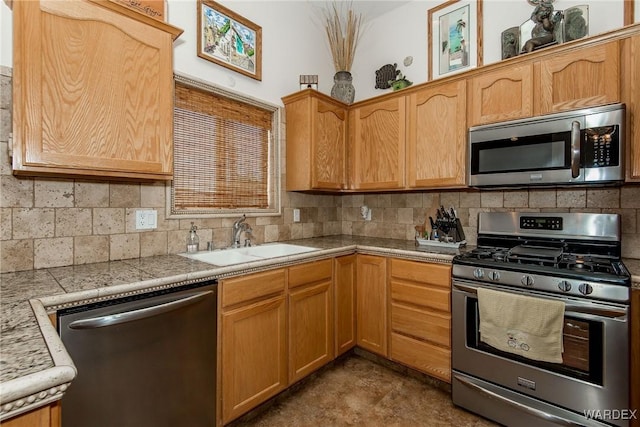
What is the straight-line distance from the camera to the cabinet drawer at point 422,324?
2.05 m

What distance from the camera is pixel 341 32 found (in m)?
3.00

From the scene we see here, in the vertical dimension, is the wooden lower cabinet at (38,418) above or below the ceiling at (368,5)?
below

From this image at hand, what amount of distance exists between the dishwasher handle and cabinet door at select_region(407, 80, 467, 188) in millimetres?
1792

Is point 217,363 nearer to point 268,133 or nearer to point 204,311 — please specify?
point 204,311

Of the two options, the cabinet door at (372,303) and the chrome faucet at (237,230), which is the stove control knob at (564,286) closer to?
the cabinet door at (372,303)

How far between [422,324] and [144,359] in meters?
1.68

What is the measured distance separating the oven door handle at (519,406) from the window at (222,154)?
6.04 feet

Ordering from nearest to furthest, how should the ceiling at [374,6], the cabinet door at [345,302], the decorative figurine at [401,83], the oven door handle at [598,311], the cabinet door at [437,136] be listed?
1. the oven door handle at [598,311]
2. the cabinet door at [437,136]
3. the cabinet door at [345,302]
4. the decorative figurine at [401,83]
5. the ceiling at [374,6]

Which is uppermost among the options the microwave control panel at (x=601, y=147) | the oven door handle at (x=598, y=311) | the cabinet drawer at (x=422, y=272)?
the microwave control panel at (x=601, y=147)

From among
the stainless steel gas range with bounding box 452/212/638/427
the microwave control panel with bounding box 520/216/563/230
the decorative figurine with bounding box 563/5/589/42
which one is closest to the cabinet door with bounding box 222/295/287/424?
the stainless steel gas range with bounding box 452/212/638/427

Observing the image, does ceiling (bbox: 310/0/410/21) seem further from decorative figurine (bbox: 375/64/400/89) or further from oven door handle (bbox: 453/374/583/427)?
oven door handle (bbox: 453/374/583/427)

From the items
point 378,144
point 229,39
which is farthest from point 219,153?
point 378,144

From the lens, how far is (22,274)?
1.44m

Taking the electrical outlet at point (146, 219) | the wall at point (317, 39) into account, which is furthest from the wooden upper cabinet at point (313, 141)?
the electrical outlet at point (146, 219)
